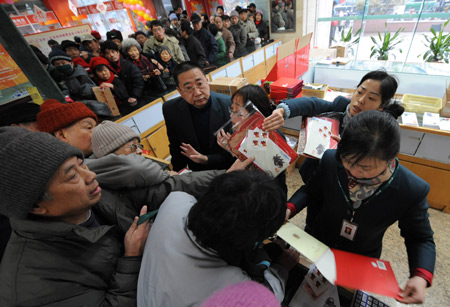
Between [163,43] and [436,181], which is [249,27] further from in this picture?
[436,181]

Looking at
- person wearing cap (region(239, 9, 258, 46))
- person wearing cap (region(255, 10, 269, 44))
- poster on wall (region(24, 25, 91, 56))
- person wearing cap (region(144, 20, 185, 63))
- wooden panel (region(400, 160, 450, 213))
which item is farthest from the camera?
person wearing cap (region(255, 10, 269, 44))

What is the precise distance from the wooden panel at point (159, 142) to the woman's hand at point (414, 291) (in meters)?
3.59

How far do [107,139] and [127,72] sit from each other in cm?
277

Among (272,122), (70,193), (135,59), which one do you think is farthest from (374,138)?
(135,59)

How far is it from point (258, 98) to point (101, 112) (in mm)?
2241

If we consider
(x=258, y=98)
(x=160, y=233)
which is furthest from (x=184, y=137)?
(x=160, y=233)

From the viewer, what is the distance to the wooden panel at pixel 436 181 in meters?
2.14

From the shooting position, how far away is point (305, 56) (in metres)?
3.66

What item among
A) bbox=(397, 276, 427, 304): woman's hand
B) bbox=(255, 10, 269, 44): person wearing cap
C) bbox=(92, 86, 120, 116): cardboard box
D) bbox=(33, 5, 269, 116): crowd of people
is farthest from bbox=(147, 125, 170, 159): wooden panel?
bbox=(255, 10, 269, 44): person wearing cap

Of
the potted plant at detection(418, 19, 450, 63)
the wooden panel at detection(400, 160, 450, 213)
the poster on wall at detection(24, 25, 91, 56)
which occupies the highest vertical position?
the poster on wall at detection(24, 25, 91, 56)

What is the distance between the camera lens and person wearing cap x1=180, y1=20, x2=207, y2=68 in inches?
190

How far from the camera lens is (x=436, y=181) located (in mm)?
2195

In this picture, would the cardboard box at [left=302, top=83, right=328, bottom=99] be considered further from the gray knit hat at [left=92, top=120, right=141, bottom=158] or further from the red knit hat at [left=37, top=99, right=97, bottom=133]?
the red knit hat at [left=37, top=99, right=97, bottom=133]

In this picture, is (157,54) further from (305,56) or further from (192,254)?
(192,254)
